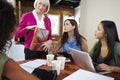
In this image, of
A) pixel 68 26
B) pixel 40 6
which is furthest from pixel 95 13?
pixel 40 6

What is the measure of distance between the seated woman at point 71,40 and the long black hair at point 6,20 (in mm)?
1646

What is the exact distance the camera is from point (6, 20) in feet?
2.51

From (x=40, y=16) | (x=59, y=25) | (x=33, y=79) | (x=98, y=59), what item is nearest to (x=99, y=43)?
(x=98, y=59)

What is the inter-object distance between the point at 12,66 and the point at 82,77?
702mm

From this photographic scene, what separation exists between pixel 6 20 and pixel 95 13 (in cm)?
330

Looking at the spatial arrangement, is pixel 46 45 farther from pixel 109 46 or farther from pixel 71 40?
pixel 109 46

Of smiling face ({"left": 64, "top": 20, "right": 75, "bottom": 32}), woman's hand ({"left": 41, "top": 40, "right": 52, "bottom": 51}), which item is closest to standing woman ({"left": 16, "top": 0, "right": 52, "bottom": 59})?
woman's hand ({"left": 41, "top": 40, "right": 52, "bottom": 51})

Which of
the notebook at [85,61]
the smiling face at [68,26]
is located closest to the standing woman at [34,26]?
the smiling face at [68,26]

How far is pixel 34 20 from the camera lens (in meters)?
2.23

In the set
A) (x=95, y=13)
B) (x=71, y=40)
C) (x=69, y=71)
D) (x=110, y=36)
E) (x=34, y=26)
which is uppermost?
(x=95, y=13)

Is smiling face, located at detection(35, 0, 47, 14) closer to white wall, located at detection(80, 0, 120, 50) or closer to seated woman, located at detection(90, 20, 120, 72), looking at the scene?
seated woman, located at detection(90, 20, 120, 72)

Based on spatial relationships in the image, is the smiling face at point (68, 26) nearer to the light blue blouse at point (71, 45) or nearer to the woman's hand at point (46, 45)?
the light blue blouse at point (71, 45)

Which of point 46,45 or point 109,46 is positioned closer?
point 109,46

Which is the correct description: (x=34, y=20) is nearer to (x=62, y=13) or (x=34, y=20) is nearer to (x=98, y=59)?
(x=98, y=59)
